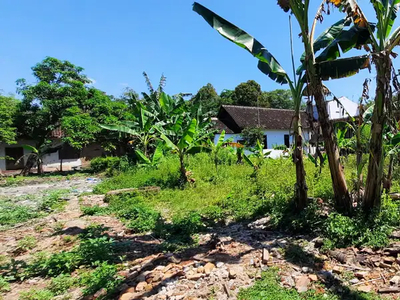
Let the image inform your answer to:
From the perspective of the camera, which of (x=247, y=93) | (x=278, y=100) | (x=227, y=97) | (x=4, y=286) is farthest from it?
(x=278, y=100)

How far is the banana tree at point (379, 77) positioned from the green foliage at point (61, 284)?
4.47 m

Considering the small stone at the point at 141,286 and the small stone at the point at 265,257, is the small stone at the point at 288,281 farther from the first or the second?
the small stone at the point at 141,286

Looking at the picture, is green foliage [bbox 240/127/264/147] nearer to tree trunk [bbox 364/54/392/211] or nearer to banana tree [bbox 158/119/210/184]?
banana tree [bbox 158/119/210/184]

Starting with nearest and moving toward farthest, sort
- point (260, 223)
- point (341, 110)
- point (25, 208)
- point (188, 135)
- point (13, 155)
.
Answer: point (260, 223), point (341, 110), point (25, 208), point (188, 135), point (13, 155)

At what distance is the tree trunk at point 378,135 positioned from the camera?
3.81 m

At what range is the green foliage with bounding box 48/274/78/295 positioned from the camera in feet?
10.0

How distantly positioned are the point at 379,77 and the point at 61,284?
531 cm

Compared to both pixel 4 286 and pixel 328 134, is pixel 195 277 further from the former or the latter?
pixel 328 134

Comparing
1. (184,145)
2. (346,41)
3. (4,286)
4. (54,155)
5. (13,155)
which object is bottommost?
(4,286)

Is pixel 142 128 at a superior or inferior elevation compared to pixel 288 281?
superior

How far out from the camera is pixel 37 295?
2906 mm

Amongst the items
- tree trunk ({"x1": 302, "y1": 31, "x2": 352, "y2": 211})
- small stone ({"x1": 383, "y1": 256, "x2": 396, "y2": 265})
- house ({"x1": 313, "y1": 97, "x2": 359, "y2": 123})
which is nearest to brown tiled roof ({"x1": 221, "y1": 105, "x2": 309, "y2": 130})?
house ({"x1": 313, "y1": 97, "x2": 359, "y2": 123})

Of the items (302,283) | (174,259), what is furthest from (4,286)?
(302,283)

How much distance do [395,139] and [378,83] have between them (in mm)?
1565
